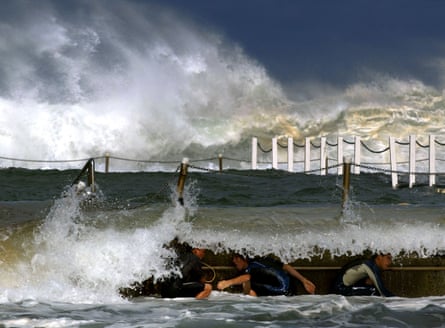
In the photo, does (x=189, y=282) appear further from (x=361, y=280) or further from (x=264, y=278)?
(x=361, y=280)

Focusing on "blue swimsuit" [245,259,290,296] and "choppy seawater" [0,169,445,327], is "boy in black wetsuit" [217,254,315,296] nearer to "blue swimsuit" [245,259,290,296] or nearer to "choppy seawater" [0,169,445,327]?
"blue swimsuit" [245,259,290,296]

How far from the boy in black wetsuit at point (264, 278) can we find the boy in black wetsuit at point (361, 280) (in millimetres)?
358

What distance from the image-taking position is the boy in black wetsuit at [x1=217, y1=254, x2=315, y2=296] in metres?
10.0

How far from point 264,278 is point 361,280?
106 cm

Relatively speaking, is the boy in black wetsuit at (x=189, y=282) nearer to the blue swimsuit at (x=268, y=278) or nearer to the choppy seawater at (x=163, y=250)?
the choppy seawater at (x=163, y=250)

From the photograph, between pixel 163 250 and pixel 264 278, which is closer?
pixel 264 278

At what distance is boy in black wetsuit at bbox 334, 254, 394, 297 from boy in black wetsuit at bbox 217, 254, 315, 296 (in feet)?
1.18

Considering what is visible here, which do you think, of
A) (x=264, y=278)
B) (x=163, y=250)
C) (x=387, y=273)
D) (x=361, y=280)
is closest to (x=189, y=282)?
(x=163, y=250)

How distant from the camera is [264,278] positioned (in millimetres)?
10133

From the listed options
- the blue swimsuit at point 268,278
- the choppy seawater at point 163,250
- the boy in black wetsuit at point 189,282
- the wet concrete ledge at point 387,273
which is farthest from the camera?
the wet concrete ledge at point 387,273

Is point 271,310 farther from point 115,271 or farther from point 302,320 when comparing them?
point 115,271

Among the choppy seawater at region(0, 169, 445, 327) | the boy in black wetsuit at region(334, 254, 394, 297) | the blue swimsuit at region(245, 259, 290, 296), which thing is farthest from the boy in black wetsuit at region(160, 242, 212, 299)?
the boy in black wetsuit at region(334, 254, 394, 297)

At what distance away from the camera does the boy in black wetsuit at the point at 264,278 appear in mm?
10000

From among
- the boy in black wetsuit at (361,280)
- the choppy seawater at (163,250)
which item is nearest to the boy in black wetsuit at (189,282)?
the choppy seawater at (163,250)
